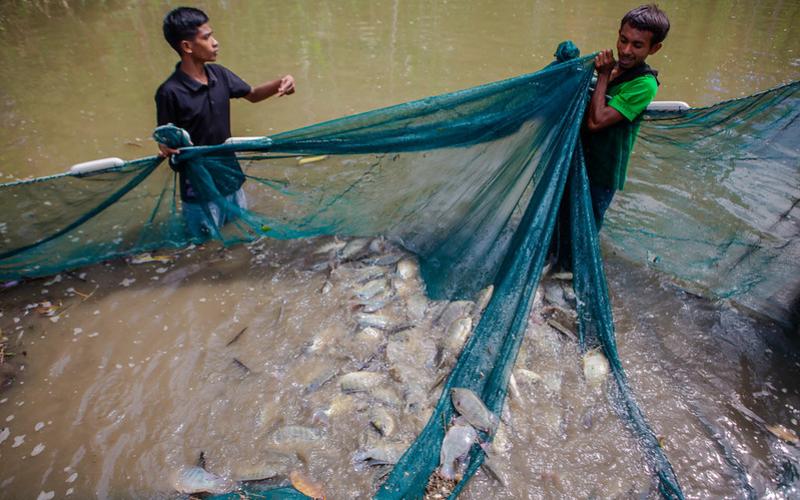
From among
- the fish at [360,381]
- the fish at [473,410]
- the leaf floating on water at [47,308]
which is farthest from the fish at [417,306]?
the leaf floating on water at [47,308]

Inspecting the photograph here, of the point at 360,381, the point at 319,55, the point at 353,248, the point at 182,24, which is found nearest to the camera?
the point at 360,381

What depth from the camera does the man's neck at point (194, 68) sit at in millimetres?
2855

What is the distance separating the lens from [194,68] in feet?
9.48

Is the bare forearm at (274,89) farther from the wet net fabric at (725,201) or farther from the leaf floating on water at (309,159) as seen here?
the wet net fabric at (725,201)

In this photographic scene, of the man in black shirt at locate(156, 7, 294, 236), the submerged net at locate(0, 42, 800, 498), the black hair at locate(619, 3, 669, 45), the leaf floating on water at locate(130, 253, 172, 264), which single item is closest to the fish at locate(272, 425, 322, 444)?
the submerged net at locate(0, 42, 800, 498)

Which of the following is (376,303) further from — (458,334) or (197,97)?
(197,97)

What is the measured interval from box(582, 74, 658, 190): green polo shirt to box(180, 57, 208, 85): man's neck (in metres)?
2.32

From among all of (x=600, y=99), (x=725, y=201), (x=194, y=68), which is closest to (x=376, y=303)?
(x=600, y=99)

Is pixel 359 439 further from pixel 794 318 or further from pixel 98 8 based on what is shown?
pixel 98 8

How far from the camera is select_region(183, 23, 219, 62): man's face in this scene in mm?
2744

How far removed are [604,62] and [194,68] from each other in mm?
2352

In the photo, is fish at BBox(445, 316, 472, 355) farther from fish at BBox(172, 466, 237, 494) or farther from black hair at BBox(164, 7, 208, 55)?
black hair at BBox(164, 7, 208, 55)

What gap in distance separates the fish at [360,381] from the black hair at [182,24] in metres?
2.09

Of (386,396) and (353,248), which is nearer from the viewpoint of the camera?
(386,396)
